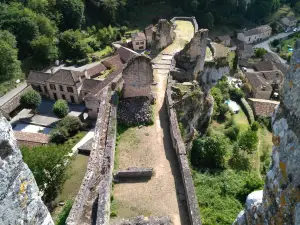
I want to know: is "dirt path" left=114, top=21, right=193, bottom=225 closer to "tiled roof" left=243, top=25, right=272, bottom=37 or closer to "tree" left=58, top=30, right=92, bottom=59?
"tree" left=58, top=30, right=92, bottom=59

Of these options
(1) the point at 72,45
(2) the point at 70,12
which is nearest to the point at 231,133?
(1) the point at 72,45

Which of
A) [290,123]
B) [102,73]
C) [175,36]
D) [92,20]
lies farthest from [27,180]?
[92,20]

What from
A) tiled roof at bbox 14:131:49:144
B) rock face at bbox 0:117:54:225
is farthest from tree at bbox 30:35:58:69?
rock face at bbox 0:117:54:225

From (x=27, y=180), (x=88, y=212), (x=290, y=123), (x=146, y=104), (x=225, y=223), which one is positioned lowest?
(x=225, y=223)

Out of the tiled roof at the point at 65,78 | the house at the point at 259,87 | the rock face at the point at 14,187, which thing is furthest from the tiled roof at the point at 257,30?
the rock face at the point at 14,187

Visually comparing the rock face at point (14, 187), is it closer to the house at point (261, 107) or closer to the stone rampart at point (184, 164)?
the stone rampart at point (184, 164)

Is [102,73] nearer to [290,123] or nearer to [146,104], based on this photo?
[146,104]
